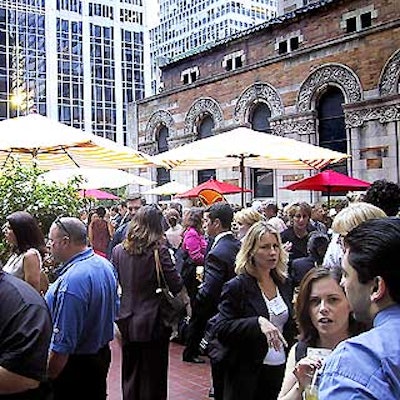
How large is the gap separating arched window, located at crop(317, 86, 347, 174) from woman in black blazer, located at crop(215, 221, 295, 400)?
1377 cm

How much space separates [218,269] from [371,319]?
3.49m

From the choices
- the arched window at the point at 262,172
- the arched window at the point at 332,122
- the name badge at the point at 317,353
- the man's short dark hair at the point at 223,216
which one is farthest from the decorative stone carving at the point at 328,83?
the name badge at the point at 317,353

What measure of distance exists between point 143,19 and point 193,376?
3318 inches

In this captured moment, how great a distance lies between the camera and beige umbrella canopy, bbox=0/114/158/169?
6891mm

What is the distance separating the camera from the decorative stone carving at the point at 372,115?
1584 cm

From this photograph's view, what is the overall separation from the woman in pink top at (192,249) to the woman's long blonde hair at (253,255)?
3482 millimetres

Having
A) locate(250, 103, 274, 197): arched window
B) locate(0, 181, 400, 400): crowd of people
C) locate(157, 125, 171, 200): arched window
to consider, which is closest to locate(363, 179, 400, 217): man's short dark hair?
locate(0, 181, 400, 400): crowd of people

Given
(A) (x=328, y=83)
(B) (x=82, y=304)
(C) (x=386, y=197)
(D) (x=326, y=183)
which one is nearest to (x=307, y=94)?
(A) (x=328, y=83)

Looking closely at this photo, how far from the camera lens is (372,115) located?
53.7ft

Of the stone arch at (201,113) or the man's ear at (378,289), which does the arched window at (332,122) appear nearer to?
the stone arch at (201,113)

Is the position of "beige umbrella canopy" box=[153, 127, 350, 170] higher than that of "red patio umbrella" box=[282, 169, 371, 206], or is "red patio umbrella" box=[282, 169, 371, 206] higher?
"beige umbrella canopy" box=[153, 127, 350, 170]

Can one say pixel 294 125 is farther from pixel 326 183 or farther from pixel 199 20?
pixel 199 20

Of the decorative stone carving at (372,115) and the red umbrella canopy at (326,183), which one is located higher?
the decorative stone carving at (372,115)

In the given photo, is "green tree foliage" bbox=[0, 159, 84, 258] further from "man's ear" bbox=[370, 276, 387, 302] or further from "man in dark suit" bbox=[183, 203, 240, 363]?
"man's ear" bbox=[370, 276, 387, 302]
